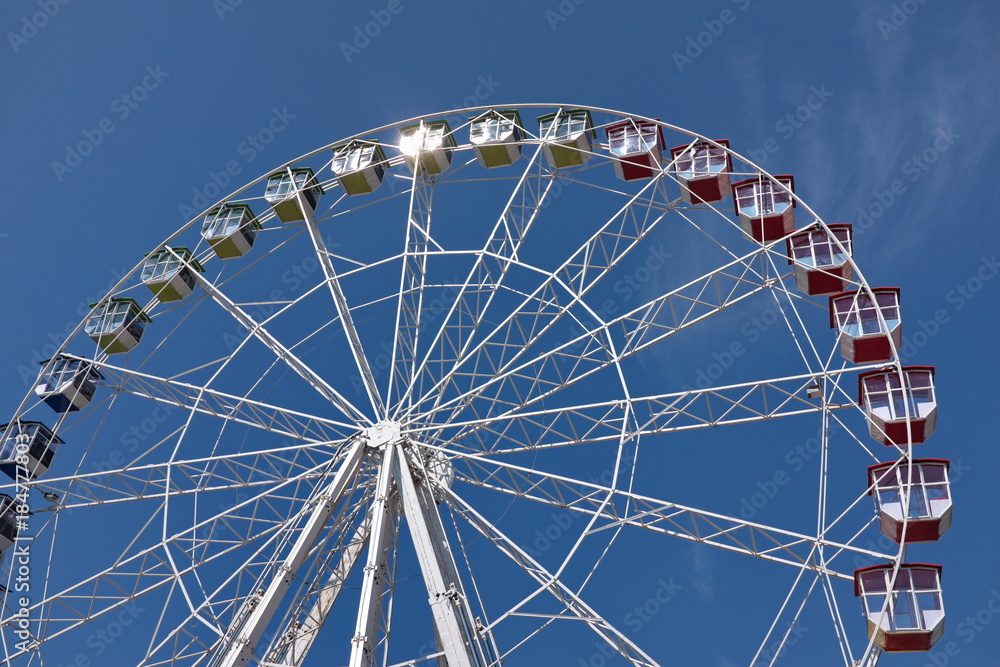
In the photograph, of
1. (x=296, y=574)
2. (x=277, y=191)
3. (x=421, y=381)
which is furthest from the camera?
(x=277, y=191)

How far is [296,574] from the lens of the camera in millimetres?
20484

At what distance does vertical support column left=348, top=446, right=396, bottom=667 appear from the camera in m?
18.2

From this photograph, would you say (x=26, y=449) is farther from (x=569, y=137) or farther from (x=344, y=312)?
(x=569, y=137)

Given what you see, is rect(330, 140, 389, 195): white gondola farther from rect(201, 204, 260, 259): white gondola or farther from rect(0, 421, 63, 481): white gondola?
rect(0, 421, 63, 481): white gondola

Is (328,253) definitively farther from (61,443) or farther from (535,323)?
(61,443)

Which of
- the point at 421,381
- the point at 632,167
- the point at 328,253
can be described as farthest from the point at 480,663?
the point at 632,167

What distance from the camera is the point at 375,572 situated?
19281mm

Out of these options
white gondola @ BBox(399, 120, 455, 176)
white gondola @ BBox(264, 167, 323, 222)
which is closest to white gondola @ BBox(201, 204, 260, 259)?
white gondola @ BBox(264, 167, 323, 222)


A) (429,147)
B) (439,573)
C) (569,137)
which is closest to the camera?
(439,573)

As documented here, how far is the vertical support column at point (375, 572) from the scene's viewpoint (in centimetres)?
1816

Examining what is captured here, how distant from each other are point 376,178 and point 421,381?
650 centimetres

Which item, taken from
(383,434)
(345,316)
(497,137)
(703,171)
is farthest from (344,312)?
(703,171)

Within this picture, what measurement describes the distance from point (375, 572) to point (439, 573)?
113 centimetres

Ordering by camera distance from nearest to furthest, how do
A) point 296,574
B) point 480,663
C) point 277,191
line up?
point 480,663, point 296,574, point 277,191
